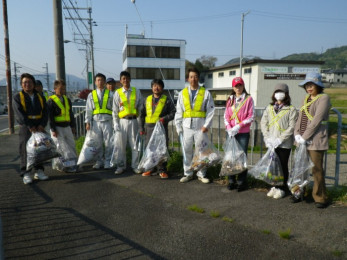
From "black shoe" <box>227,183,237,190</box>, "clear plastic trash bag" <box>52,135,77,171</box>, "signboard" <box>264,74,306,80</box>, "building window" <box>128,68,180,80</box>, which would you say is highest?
"building window" <box>128,68,180,80</box>

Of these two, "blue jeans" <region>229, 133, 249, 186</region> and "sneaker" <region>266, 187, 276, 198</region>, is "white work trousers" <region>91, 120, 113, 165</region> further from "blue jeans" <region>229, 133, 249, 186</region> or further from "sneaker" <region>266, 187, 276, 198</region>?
"sneaker" <region>266, 187, 276, 198</region>

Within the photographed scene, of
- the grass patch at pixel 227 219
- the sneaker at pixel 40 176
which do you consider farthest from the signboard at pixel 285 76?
the grass patch at pixel 227 219

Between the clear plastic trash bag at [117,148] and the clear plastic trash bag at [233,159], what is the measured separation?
82.8 inches

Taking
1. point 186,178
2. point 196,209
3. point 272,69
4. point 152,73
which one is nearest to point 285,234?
point 196,209

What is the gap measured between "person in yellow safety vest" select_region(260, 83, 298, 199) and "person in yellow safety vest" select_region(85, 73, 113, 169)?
3.07 meters

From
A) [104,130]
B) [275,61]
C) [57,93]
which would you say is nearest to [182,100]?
[104,130]

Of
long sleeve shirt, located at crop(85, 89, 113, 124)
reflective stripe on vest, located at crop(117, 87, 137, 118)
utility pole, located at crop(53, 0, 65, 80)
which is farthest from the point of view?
utility pole, located at crop(53, 0, 65, 80)

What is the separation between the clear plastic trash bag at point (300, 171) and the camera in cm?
363

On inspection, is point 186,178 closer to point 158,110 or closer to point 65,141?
point 158,110

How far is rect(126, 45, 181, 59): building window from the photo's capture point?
38562 millimetres

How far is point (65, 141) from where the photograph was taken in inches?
211

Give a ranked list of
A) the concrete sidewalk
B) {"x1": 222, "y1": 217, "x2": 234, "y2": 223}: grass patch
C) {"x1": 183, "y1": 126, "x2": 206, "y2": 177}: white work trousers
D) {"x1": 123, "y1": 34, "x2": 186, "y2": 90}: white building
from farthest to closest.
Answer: {"x1": 123, "y1": 34, "x2": 186, "y2": 90}: white building
{"x1": 183, "y1": 126, "x2": 206, "y2": 177}: white work trousers
{"x1": 222, "y1": 217, "x2": 234, "y2": 223}: grass patch
the concrete sidewalk

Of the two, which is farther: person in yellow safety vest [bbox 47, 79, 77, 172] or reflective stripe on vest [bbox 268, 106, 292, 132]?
person in yellow safety vest [bbox 47, 79, 77, 172]

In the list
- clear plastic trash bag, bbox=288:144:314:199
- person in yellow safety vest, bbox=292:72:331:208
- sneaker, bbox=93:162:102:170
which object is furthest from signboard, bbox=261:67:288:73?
clear plastic trash bag, bbox=288:144:314:199
